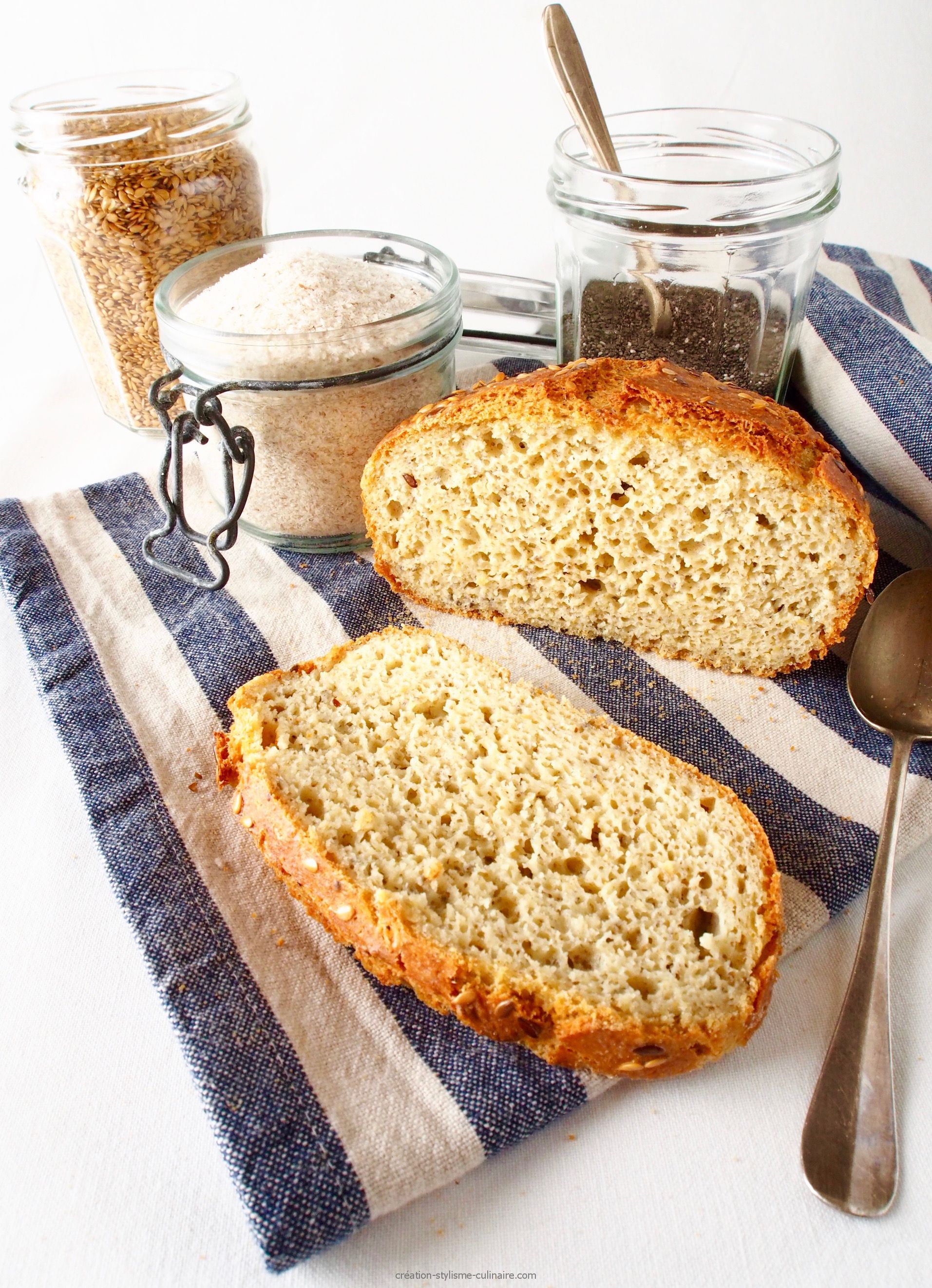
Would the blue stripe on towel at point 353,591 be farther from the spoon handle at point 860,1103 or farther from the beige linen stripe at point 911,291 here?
the beige linen stripe at point 911,291

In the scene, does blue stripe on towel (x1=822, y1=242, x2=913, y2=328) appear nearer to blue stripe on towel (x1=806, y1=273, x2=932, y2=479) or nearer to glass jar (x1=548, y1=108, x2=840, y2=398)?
blue stripe on towel (x1=806, y1=273, x2=932, y2=479)

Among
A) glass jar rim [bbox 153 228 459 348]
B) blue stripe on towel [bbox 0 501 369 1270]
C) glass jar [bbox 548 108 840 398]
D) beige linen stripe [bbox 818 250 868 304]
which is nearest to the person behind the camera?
blue stripe on towel [bbox 0 501 369 1270]

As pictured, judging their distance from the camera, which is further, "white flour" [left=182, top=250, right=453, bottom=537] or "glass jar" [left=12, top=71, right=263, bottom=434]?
"glass jar" [left=12, top=71, right=263, bottom=434]

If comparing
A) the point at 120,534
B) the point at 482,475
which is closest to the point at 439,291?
→ the point at 482,475

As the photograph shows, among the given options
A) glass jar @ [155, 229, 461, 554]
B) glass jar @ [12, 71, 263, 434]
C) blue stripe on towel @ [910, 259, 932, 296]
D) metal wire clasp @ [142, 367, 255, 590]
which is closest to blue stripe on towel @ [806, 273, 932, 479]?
blue stripe on towel @ [910, 259, 932, 296]

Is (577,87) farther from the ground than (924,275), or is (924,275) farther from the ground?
(577,87)

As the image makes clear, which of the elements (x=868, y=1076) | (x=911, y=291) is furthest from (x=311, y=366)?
(x=911, y=291)

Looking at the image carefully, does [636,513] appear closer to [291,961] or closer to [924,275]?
[291,961]

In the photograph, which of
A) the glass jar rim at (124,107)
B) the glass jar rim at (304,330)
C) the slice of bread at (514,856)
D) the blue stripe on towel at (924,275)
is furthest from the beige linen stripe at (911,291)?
the glass jar rim at (124,107)

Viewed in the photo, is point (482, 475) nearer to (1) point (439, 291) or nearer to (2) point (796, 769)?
(1) point (439, 291)
